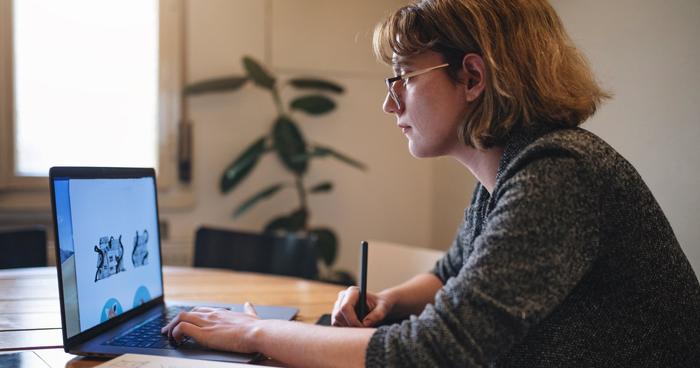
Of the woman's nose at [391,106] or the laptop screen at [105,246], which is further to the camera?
the woman's nose at [391,106]

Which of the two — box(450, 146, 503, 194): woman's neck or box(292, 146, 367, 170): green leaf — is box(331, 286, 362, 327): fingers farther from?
box(292, 146, 367, 170): green leaf

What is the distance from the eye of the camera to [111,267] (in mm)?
1049

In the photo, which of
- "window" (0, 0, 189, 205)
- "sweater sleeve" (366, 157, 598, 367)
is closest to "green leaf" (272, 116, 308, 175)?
"window" (0, 0, 189, 205)

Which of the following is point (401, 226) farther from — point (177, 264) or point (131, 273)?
point (131, 273)

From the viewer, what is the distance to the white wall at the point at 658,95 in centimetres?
162

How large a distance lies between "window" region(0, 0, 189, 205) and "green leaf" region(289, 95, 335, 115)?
63 cm

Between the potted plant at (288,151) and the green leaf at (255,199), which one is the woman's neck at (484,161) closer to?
the potted plant at (288,151)

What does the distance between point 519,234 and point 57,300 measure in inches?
A: 43.9

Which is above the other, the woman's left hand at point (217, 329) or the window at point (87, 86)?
the window at point (87, 86)

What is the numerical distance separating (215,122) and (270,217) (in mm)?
618

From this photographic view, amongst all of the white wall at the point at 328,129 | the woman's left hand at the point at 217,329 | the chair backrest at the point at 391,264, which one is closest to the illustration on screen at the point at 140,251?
the woman's left hand at the point at 217,329

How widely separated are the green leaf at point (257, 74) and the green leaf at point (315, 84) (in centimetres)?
20

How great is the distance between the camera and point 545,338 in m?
0.86

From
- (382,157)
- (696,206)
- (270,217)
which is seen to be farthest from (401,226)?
(696,206)
